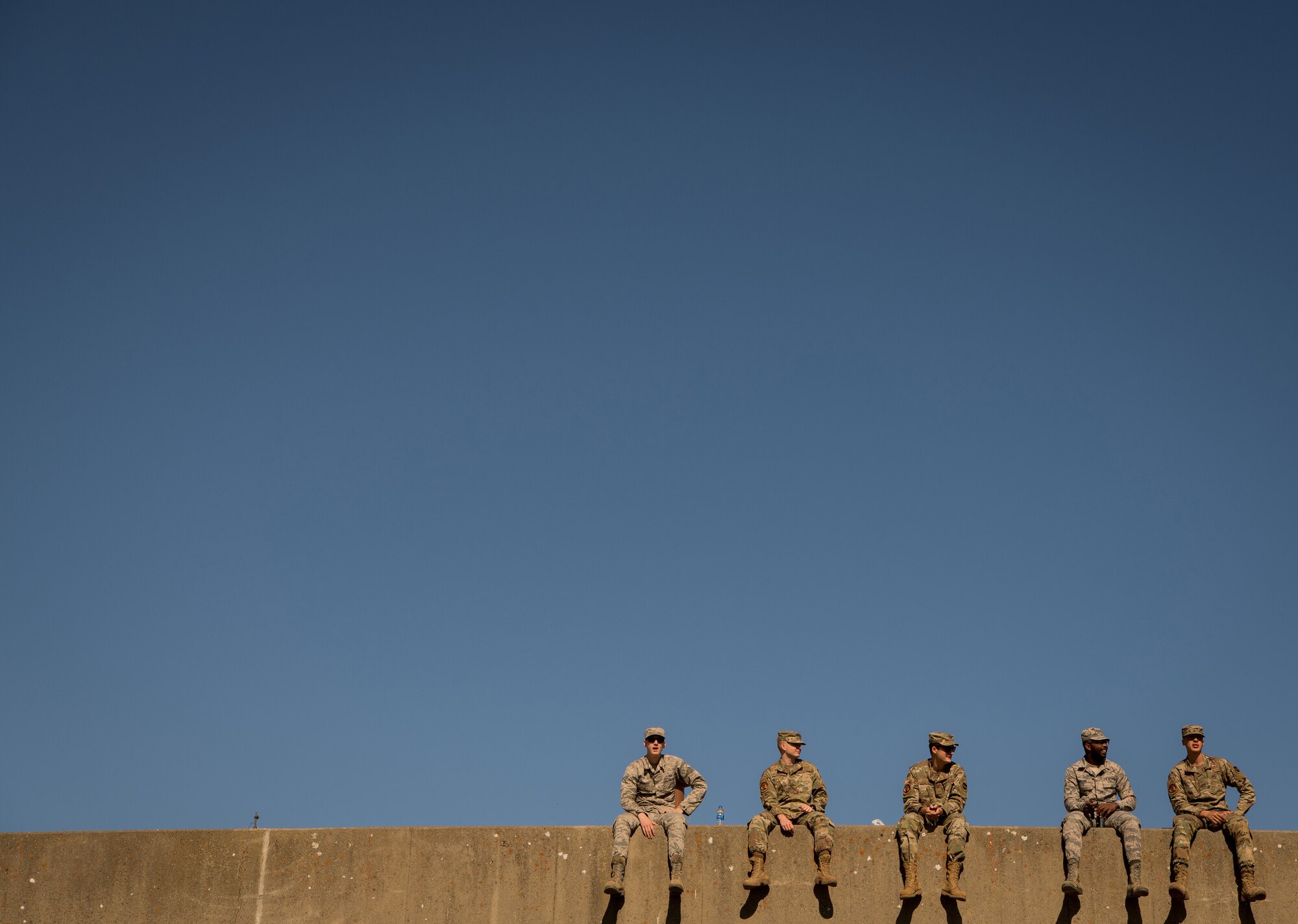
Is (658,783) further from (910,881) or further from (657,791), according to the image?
(910,881)

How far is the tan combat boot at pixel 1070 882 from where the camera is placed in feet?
46.9

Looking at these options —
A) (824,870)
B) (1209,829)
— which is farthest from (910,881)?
(1209,829)

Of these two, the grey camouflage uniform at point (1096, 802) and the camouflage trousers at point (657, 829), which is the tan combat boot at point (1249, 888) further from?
the camouflage trousers at point (657, 829)

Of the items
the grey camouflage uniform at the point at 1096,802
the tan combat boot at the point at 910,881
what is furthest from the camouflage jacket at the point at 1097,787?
the tan combat boot at the point at 910,881

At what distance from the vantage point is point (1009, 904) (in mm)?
14672

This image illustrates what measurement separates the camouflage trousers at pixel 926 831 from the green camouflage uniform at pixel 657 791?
187 centimetres

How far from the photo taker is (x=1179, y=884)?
14.4 meters

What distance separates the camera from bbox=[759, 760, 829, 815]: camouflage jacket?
14984 mm

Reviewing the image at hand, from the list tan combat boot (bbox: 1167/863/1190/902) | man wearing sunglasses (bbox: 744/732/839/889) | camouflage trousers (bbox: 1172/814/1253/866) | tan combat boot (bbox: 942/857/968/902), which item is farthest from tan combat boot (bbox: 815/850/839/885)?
camouflage trousers (bbox: 1172/814/1253/866)

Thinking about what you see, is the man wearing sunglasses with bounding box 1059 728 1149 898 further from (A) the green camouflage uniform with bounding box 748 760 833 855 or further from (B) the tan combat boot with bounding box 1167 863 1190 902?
(A) the green camouflage uniform with bounding box 748 760 833 855

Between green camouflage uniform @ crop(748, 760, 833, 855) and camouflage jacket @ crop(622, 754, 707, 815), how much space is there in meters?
0.61

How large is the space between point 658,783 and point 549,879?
1.33 m

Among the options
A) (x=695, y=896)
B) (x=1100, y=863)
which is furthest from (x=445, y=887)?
(x=1100, y=863)

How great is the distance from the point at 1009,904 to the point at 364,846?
5.99 m
